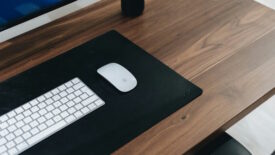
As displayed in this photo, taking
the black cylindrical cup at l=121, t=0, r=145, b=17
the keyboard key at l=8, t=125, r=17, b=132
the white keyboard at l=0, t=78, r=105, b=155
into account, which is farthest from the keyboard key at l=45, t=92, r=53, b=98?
the black cylindrical cup at l=121, t=0, r=145, b=17

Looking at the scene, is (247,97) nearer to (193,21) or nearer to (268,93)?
(268,93)

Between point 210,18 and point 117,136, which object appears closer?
point 117,136

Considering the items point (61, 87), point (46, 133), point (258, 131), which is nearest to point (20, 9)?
point (61, 87)

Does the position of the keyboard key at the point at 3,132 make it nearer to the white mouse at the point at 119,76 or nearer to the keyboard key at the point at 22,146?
the keyboard key at the point at 22,146

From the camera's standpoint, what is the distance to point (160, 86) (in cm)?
93

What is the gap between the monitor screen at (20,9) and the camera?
88cm

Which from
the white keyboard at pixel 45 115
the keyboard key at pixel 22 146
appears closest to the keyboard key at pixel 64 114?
the white keyboard at pixel 45 115

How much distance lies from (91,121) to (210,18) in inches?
20.4

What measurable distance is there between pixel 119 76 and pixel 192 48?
0.78 ft

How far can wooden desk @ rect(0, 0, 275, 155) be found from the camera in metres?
0.84

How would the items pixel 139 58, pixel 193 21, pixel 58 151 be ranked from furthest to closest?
pixel 193 21, pixel 139 58, pixel 58 151

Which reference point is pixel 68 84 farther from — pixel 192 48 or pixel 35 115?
pixel 192 48

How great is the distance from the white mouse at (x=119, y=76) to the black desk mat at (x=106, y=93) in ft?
0.05

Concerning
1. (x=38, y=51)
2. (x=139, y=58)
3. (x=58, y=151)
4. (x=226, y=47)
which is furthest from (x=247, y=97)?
(x=38, y=51)
